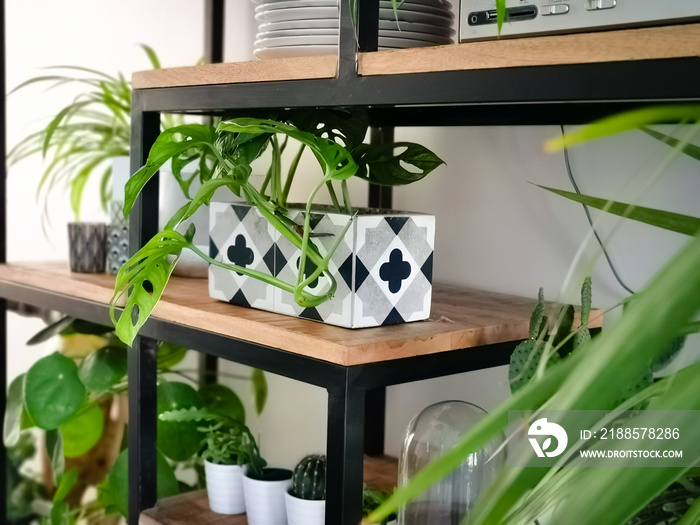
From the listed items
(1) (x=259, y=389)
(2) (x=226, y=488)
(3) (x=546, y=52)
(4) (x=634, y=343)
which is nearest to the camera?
(4) (x=634, y=343)

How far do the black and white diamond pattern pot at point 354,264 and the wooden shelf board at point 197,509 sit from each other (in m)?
0.36

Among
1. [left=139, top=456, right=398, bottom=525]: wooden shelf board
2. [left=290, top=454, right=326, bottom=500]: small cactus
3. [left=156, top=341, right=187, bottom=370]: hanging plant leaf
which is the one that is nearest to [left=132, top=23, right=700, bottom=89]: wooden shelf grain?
[left=290, top=454, right=326, bottom=500]: small cactus

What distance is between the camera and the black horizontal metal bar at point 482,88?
2.18 feet

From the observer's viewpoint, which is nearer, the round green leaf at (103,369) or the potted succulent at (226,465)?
the potted succulent at (226,465)

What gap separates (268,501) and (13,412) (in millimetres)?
636

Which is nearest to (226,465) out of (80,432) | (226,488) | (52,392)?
(226,488)

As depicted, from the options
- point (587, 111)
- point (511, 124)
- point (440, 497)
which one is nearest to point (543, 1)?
point (587, 111)

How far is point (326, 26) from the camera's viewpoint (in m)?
1.01

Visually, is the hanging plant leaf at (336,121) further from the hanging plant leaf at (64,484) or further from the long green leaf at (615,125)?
the hanging plant leaf at (64,484)

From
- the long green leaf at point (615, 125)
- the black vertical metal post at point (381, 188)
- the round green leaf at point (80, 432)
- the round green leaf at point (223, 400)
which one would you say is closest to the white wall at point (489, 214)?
the black vertical metal post at point (381, 188)

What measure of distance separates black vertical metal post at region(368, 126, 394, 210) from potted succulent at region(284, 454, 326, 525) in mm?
531

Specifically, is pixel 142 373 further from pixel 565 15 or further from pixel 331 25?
pixel 565 15

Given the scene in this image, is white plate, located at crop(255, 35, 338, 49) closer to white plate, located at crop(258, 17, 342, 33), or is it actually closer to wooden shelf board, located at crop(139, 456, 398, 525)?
white plate, located at crop(258, 17, 342, 33)

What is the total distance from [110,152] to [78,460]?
806 mm
